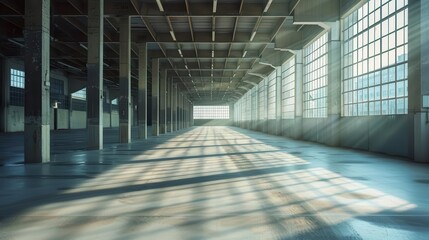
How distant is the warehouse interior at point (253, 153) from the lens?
690 cm

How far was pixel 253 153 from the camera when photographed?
69.2 ft

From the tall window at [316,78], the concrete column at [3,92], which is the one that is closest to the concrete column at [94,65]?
the tall window at [316,78]

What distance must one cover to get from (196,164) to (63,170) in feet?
16.7

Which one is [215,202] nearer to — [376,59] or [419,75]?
[419,75]

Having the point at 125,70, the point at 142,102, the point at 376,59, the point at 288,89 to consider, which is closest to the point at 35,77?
the point at 125,70

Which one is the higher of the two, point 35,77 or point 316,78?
point 316,78

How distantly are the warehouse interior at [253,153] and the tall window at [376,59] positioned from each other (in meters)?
0.10

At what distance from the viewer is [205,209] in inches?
306

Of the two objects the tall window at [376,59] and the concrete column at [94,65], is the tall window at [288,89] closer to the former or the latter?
the tall window at [376,59]

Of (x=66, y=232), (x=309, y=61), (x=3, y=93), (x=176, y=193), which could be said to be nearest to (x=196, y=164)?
(x=176, y=193)

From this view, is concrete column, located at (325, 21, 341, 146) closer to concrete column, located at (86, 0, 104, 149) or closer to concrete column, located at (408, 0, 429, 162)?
concrete column, located at (408, 0, 429, 162)

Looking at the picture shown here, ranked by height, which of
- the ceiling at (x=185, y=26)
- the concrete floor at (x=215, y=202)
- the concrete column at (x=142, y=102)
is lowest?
the concrete floor at (x=215, y=202)

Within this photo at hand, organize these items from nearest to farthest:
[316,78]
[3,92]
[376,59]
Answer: [376,59] < [316,78] < [3,92]

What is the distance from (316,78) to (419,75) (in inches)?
628
